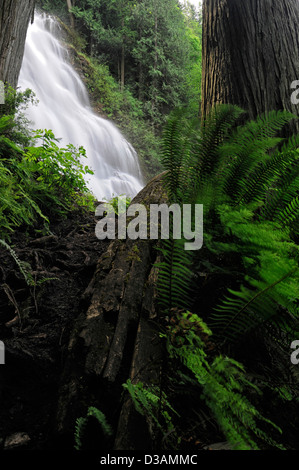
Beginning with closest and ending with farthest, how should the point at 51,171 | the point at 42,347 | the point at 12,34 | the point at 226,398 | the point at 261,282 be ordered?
the point at 226,398 < the point at 261,282 < the point at 42,347 < the point at 51,171 < the point at 12,34

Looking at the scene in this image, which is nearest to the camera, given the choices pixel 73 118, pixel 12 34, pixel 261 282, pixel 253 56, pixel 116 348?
pixel 261 282

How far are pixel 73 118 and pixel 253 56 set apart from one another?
9.50 metres

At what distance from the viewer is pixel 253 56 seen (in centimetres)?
211

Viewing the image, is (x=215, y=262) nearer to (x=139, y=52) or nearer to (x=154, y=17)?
(x=139, y=52)

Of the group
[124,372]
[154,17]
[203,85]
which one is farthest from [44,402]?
[154,17]

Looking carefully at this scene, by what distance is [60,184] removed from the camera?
112 inches

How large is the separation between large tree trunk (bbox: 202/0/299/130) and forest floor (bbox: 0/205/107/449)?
1628 mm

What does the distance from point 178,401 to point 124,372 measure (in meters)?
0.24

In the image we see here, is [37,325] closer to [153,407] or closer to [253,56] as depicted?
[153,407]

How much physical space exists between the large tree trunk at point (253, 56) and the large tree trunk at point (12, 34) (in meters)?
2.18

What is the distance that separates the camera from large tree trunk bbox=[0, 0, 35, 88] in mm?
2932

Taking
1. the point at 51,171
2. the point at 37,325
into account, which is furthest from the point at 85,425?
the point at 51,171

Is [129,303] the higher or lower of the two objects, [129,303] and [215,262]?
the lower

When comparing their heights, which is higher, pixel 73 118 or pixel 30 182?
pixel 73 118
